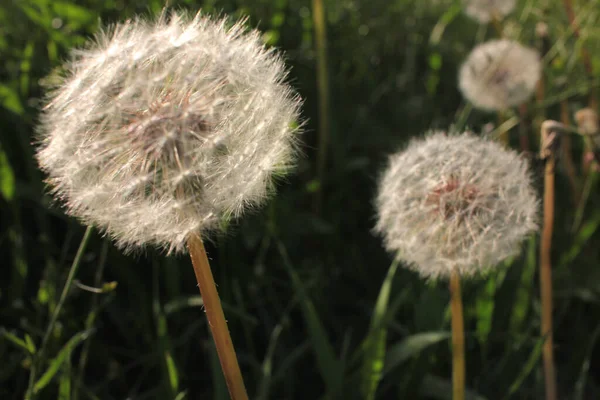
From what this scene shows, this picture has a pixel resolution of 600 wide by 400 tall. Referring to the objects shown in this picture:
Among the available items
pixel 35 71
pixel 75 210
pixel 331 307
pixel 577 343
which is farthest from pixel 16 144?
pixel 577 343

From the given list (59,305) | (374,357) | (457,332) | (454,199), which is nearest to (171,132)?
(59,305)

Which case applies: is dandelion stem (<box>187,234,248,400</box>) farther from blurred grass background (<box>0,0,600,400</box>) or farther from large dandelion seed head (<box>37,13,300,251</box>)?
blurred grass background (<box>0,0,600,400</box>)

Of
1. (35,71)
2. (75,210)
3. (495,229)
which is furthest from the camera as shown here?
(35,71)

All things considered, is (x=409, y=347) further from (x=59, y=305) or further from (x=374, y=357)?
(x=59, y=305)

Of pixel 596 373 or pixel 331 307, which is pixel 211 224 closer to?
pixel 331 307

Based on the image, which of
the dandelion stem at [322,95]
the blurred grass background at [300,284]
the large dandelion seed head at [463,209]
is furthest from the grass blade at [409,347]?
the dandelion stem at [322,95]

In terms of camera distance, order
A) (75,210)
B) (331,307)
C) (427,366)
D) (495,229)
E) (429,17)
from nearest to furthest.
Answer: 1. (75,210)
2. (495,229)
3. (427,366)
4. (331,307)
5. (429,17)
